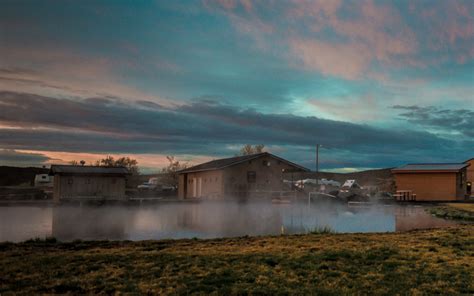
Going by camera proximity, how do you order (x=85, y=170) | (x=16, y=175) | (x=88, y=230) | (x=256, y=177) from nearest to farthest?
(x=88, y=230), (x=85, y=170), (x=256, y=177), (x=16, y=175)

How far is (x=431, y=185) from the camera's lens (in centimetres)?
3788

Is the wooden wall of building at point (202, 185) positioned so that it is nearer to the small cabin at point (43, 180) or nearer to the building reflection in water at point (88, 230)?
the building reflection in water at point (88, 230)

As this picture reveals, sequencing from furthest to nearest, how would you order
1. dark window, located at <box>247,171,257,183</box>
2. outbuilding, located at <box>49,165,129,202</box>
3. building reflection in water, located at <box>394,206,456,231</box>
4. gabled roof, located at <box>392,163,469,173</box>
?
gabled roof, located at <box>392,163,469,173</box>
dark window, located at <box>247,171,257,183</box>
outbuilding, located at <box>49,165,129,202</box>
building reflection in water, located at <box>394,206,456,231</box>

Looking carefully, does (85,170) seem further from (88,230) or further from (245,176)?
(88,230)

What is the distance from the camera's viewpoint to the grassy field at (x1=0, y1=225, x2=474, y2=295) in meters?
5.79

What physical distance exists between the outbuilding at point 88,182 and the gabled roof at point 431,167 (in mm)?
23978

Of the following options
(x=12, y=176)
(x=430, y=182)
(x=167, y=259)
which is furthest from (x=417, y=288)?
(x=12, y=176)

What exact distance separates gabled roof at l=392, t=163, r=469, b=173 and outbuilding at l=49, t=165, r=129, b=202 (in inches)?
944

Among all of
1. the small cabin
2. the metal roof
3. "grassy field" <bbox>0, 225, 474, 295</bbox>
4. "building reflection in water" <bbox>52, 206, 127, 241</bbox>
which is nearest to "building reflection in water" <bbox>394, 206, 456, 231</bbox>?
"grassy field" <bbox>0, 225, 474, 295</bbox>

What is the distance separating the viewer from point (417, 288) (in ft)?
19.4

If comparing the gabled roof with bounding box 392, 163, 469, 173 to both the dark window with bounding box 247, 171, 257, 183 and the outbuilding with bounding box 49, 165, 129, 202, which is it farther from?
the outbuilding with bounding box 49, 165, 129, 202

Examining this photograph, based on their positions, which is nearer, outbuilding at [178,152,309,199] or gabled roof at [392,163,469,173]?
outbuilding at [178,152,309,199]

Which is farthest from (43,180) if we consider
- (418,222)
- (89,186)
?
(418,222)

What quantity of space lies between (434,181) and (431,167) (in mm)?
1598
